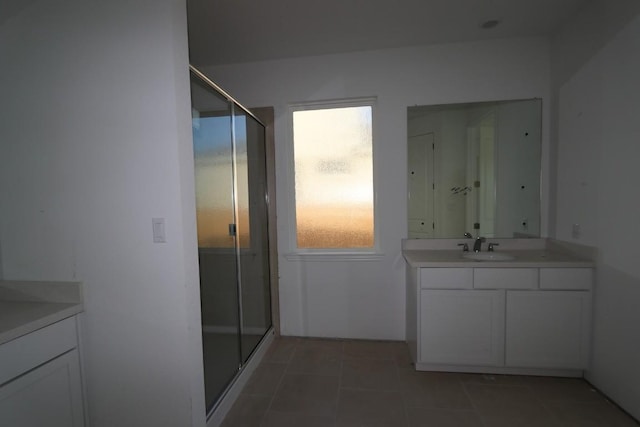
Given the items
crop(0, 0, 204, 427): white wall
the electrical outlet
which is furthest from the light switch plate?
the electrical outlet

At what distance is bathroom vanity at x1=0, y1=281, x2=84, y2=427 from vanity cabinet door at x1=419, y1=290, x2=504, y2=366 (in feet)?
6.57

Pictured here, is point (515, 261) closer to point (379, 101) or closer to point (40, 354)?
A: point (379, 101)

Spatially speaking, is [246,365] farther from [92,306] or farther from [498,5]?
[498,5]

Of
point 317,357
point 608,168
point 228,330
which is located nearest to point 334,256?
point 317,357

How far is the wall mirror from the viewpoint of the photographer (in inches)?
91.0

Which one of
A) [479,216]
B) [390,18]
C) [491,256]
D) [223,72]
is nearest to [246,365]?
[491,256]

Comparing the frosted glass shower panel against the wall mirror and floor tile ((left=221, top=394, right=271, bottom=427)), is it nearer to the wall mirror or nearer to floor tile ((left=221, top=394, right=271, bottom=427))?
floor tile ((left=221, top=394, right=271, bottom=427))

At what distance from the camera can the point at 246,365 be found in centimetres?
199

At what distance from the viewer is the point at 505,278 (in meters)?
1.87

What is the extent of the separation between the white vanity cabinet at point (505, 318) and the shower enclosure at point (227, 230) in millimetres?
1288

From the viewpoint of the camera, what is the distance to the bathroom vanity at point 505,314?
183 cm

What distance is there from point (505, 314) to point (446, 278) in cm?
46

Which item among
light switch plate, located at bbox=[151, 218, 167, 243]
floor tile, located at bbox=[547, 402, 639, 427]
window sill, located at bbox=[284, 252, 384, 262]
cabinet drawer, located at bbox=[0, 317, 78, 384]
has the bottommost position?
floor tile, located at bbox=[547, 402, 639, 427]

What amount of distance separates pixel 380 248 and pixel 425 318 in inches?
27.8
